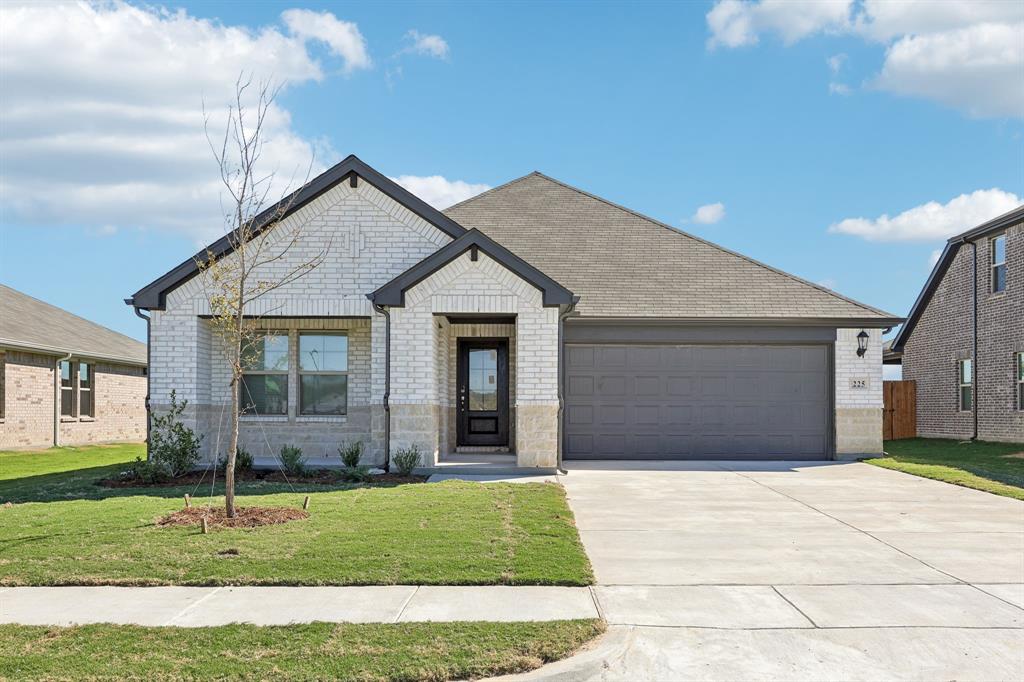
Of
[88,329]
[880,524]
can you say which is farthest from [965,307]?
[88,329]

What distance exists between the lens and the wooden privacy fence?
28812 millimetres

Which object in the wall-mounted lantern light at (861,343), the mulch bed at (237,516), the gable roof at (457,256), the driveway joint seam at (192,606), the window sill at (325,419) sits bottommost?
the driveway joint seam at (192,606)

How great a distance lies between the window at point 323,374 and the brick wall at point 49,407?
32.3 ft

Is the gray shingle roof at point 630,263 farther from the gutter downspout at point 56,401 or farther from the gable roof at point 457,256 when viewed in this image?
the gutter downspout at point 56,401

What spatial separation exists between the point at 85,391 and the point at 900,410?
1054 inches

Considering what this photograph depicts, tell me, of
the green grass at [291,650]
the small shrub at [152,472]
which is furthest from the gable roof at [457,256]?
the green grass at [291,650]

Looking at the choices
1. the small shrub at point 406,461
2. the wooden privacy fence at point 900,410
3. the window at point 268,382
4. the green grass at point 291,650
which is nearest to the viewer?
the green grass at point 291,650

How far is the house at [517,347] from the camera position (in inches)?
612

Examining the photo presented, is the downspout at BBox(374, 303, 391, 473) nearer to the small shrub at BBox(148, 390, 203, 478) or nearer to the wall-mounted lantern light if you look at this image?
the small shrub at BBox(148, 390, 203, 478)

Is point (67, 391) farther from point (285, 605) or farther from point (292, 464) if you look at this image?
point (285, 605)

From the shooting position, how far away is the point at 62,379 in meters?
25.8

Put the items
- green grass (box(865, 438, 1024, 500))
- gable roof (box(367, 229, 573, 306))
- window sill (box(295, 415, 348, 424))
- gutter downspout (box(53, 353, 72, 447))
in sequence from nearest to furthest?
1. green grass (box(865, 438, 1024, 500))
2. gable roof (box(367, 229, 573, 306))
3. window sill (box(295, 415, 348, 424))
4. gutter downspout (box(53, 353, 72, 447))

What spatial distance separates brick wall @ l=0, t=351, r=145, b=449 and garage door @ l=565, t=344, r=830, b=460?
48.5 ft

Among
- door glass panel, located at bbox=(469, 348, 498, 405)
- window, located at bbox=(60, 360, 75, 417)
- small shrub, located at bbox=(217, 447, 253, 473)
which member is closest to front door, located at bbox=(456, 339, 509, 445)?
door glass panel, located at bbox=(469, 348, 498, 405)
